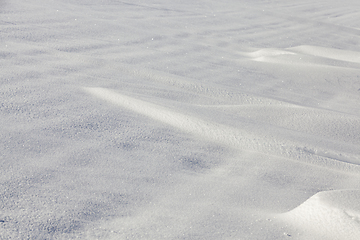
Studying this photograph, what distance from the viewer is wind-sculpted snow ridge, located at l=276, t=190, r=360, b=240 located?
4.01 feet

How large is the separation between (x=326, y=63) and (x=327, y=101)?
89 centimetres

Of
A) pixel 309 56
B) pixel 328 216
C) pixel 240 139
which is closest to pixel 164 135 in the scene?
pixel 240 139

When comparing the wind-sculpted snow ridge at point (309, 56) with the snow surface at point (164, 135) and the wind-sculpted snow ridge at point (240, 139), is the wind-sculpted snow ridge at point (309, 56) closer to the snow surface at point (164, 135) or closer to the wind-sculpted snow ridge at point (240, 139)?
the snow surface at point (164, 135)

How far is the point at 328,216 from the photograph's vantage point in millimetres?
1312

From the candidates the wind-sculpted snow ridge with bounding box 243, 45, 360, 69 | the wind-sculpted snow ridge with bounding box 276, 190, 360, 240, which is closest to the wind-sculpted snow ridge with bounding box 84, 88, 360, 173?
the wind-sculpted snow ridge with bounding box 276, 190, 360, 240

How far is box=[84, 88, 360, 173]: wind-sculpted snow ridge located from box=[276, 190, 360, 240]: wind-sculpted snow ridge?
13.2 inches

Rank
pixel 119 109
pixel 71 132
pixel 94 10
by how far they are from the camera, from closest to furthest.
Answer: pixel 71 132 → pixel 119 109 → pixel 94 10

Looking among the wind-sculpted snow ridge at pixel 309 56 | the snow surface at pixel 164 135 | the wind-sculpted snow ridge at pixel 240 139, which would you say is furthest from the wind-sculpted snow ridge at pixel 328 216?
the wind-sculpted snow ridge at pixel 309 56

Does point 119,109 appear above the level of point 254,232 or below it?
above

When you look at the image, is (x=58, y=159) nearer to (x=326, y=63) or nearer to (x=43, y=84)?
(x=43, y=84)

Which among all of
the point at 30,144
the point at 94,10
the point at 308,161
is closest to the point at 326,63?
the point at 308,161

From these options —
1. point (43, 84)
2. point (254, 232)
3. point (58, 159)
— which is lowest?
point (254, 232)

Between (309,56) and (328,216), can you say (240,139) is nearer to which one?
(328,216)

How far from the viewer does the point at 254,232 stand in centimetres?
122
